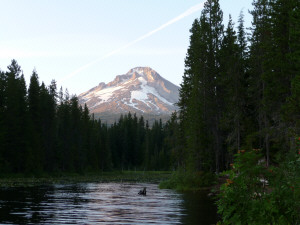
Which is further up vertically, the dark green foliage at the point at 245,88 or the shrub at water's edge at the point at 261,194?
the dark green foliage at the point at 245,88

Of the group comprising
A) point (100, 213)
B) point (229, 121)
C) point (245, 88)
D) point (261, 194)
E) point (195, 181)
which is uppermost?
point (245, 88)

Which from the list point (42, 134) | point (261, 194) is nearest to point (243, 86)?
point (261, 194)

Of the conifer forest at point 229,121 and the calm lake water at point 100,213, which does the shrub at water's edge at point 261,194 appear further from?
the calm lake water at point 100,213

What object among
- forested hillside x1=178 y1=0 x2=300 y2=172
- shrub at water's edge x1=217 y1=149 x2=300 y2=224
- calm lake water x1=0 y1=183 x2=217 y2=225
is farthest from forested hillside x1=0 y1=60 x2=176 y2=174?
shrub at water's edge x1=217 y1=149 x2=300 y2=224

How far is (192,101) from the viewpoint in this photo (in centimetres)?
4900

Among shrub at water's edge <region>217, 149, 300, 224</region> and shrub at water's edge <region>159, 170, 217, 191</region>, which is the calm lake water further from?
shrub at water's edge <region>159, 170, 217, 191</region>

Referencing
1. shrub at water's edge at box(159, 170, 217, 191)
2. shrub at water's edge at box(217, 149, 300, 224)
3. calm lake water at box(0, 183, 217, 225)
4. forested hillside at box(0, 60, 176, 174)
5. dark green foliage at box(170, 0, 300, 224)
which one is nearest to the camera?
shrub at water's edge at box(217, 149, 300, 224)

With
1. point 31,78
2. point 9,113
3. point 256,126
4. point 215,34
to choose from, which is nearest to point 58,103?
point 31,78

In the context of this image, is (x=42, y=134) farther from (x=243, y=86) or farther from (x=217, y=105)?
(x=243, y=86)

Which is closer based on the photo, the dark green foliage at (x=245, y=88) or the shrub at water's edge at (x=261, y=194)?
the shrub at water's edge at (x=261, y=194)

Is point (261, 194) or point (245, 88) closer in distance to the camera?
point (261, 194)

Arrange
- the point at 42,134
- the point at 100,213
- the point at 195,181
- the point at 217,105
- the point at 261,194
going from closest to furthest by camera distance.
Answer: the point at 261,194 → the point at 100,213 → the point at 195,181 → the point at 217,105 → the point at 42,134

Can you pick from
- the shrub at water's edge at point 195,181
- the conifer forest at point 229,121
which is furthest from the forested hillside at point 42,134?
the shrub at water's edge at point 195,181

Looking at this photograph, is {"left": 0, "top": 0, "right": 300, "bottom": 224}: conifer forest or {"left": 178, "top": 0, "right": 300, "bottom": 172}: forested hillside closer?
{"left": 0, "top": 0, "right": 300, "bottom": 224}: conifer forest
